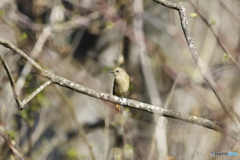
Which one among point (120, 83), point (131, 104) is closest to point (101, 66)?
point (120, 83)

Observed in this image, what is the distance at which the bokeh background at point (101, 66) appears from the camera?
4859 mm

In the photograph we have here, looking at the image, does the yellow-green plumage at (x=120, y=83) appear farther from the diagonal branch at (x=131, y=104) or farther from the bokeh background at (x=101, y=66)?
the diagonal branch at (x=131, y=104)

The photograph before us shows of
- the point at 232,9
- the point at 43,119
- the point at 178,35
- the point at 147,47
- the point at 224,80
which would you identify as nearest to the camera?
the point at 232,9

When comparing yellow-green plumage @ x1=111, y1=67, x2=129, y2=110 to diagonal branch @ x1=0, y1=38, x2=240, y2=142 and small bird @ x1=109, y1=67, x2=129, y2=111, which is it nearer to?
small bird @ x1=109, y1=67, x2=129, y2=111

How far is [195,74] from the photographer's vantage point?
4.78 m

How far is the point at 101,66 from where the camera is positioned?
6.16m

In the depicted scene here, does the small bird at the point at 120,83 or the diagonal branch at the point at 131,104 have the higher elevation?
the small bird at the point at 120,83

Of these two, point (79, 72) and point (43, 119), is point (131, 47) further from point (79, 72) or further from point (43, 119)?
point (43, 119)

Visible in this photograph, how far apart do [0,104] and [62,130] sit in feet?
5.03

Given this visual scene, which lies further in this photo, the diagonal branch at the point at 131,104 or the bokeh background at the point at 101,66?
the bokeh background at the point at 101,66

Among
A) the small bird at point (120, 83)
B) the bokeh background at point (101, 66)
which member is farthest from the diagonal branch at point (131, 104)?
the bokeh background at point (101, 66)

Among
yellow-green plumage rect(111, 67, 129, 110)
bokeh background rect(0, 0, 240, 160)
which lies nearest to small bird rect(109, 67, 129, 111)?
yellow-green plumage rect(111, 67, 129, 110)

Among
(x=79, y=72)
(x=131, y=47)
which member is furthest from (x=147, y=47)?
(x=79, y=72)

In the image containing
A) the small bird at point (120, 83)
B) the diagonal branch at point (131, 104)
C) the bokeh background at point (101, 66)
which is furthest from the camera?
the bokeh background at point (101, 66)
